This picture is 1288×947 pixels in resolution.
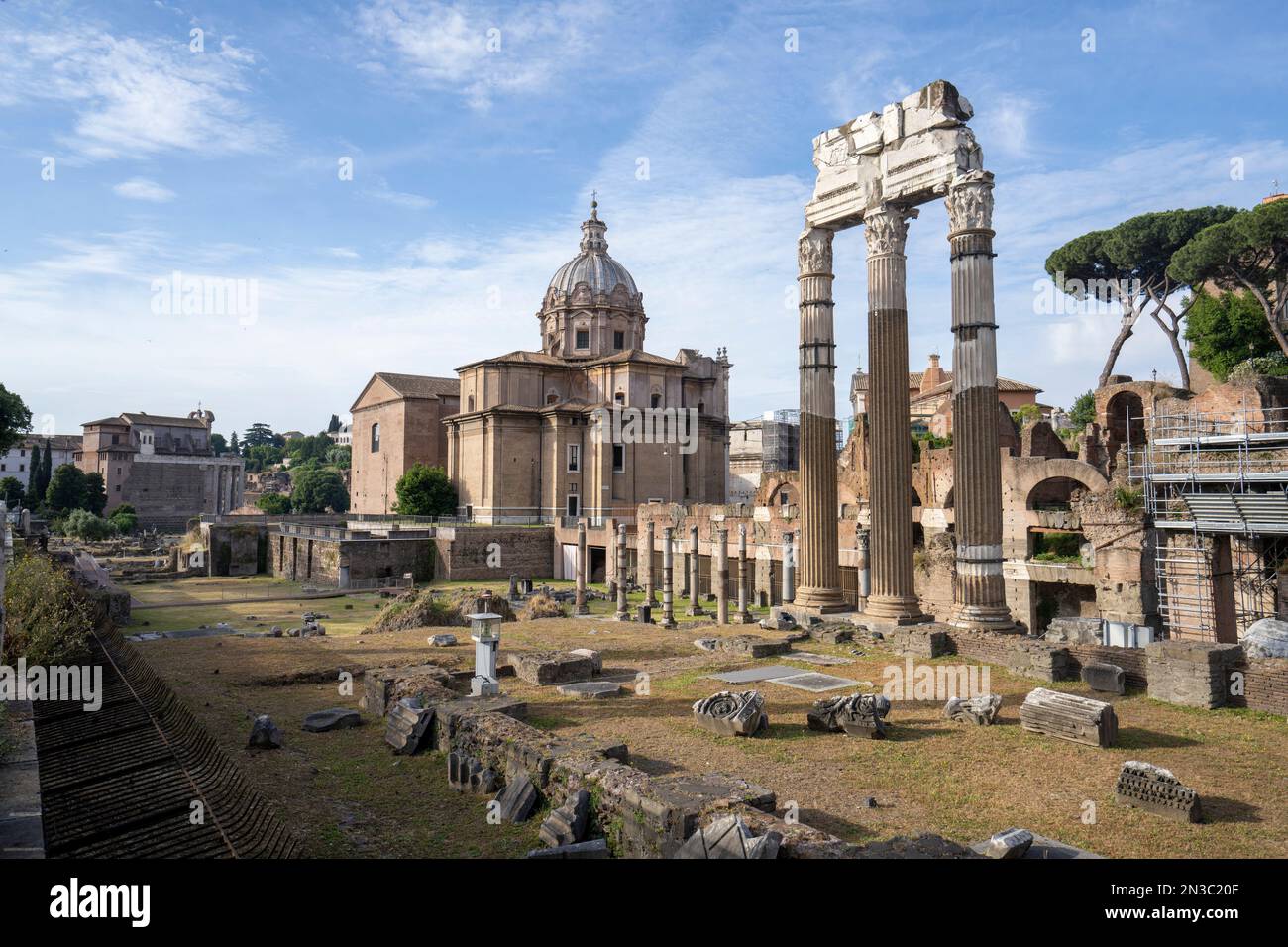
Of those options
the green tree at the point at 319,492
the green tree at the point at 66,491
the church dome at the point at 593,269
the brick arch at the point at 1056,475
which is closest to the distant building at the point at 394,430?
the church dome at the point at 593,269

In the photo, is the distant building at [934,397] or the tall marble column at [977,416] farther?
the distant building at [934,397]

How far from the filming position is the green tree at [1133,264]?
3406 centimetres

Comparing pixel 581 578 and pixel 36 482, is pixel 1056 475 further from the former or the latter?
pixel 36 482

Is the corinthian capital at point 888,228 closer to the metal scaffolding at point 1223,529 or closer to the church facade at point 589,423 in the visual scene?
the metal scaffolding at point 1223,529

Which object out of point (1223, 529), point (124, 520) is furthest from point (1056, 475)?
point (124, 520)

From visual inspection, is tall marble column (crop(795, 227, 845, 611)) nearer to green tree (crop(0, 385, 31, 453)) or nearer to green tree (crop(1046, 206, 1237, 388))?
green tree (crop(1046, 206, 1237, 388))

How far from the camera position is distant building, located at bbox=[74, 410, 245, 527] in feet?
238

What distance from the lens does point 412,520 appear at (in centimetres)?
4466

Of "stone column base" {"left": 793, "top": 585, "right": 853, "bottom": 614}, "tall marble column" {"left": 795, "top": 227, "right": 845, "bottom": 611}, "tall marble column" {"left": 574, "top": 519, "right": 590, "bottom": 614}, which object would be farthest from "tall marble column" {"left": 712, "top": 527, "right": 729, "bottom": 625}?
"tall marble column" {"left": 795, "top": 227, "right": 845, "bottom": 611}

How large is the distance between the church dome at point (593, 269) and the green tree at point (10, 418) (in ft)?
93.6

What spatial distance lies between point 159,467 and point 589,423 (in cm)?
5017

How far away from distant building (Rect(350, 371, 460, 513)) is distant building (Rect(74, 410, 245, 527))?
2730 cm
